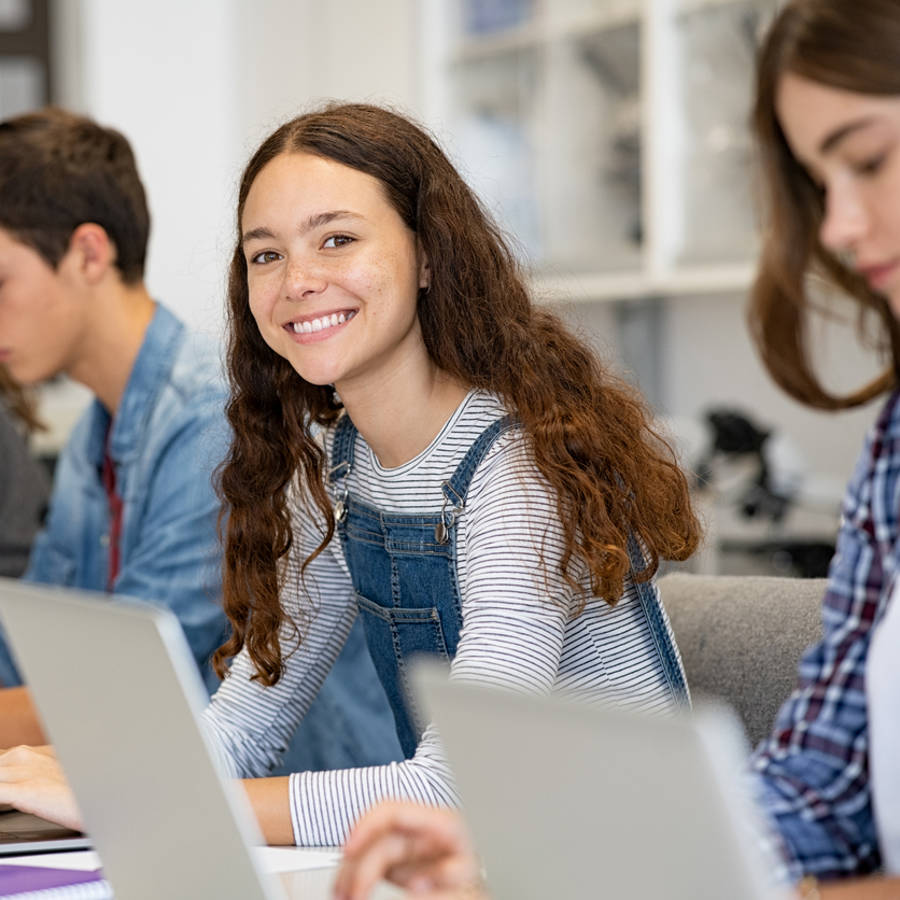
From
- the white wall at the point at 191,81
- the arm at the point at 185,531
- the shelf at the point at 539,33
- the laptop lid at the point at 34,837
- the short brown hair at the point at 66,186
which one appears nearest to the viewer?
the laptop lid at the point at 34,837

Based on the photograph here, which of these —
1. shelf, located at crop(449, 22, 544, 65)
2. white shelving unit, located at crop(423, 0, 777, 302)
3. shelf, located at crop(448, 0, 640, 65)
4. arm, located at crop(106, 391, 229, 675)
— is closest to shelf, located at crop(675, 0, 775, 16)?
white shelving unit, located at crop(423, 0, 777, 302)

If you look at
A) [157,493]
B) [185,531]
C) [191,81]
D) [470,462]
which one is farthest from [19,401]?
[191,81]

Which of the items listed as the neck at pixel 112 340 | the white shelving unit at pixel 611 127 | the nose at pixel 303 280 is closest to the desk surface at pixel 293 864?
the nose at pixel 303 280

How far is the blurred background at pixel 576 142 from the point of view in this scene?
317cm

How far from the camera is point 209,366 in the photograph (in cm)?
202

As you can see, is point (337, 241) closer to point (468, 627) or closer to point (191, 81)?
point (468, 627)

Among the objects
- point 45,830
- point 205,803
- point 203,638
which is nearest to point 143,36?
point 203,638

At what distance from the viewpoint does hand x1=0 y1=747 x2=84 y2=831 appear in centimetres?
119

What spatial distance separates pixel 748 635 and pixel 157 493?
81 cm

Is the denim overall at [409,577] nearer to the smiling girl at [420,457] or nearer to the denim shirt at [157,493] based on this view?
the smiling girl at [420,457]

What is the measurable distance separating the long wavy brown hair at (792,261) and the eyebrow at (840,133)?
0.13ft

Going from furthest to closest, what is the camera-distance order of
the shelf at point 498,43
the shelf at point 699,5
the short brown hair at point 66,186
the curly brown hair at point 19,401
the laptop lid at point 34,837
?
1. the shelf at point 498,43
2. the shelf at point 699,5
3. the curly brown hair at point 19,401
4. the short brown hair at point 66,186
5. the laptop lid at point 34,837

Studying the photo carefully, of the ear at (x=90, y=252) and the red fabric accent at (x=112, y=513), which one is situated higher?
the ear at (x=90, y=252)

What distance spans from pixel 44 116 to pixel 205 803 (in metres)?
1.44
